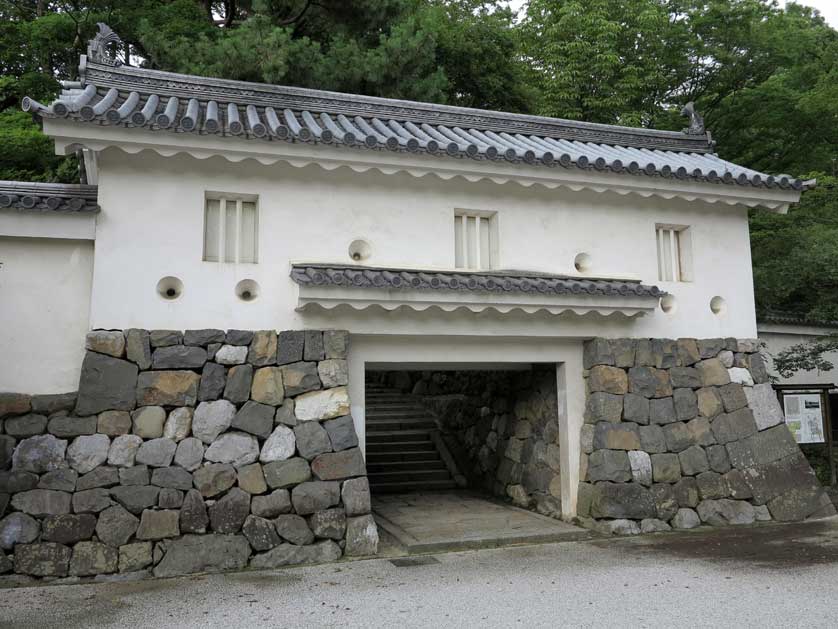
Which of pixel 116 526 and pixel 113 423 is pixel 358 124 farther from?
pixel 116 526

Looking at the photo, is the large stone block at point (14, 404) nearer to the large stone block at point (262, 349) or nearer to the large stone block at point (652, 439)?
the large stone block at point (262, 349)

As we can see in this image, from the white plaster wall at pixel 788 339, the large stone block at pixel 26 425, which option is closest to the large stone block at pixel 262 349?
the large stone block at pixel 26 425

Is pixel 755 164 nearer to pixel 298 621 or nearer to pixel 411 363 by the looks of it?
pixel 411 363

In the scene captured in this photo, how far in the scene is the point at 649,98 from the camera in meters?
18.4

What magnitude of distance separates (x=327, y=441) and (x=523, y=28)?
676 inches

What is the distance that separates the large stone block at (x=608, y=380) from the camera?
316 inches

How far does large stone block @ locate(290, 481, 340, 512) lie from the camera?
259 inches

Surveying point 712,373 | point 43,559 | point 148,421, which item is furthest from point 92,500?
point 712,373

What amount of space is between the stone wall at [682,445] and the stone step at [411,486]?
3635mm

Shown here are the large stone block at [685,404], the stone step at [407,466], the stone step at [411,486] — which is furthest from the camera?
the stone step at [407,466]

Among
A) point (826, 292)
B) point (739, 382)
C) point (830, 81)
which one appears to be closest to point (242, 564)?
point (739, 382)

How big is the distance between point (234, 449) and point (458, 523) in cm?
320

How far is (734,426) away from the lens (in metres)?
8.33

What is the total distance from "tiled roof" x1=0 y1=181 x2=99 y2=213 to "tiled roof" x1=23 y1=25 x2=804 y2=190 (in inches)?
33.4
